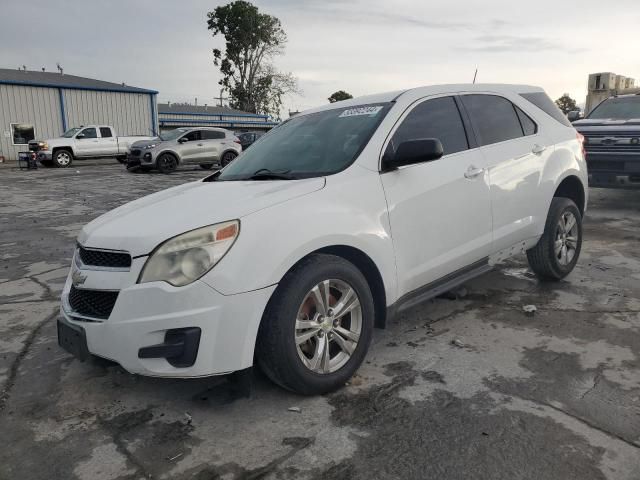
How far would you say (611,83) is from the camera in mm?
12984

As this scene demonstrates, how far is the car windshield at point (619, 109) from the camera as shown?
8945 millimetres

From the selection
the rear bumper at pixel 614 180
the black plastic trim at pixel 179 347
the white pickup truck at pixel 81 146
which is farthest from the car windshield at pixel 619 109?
the white pickup truck at pixel 81 146

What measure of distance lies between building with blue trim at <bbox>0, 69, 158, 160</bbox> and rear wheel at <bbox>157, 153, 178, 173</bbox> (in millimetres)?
10804

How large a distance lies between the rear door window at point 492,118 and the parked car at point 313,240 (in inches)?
0.5

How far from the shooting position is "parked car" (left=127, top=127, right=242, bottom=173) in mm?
17906

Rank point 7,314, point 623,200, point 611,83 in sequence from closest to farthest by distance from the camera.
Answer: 1. point 7,314
2. point 623,200
3. point 611,83

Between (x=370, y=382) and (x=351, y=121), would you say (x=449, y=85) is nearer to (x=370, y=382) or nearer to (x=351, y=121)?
(x=351, y=121)

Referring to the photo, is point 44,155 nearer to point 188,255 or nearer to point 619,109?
point 619,109

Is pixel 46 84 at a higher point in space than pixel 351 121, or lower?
higher

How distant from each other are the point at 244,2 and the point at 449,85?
5085 cm

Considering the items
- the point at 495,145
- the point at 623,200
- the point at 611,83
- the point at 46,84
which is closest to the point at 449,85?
the point at 495,145

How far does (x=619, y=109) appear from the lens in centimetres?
920

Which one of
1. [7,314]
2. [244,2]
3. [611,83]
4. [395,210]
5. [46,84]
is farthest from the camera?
[244,2]

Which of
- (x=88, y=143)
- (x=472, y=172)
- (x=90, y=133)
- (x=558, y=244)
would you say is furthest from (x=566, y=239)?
(x=90, y=133)
